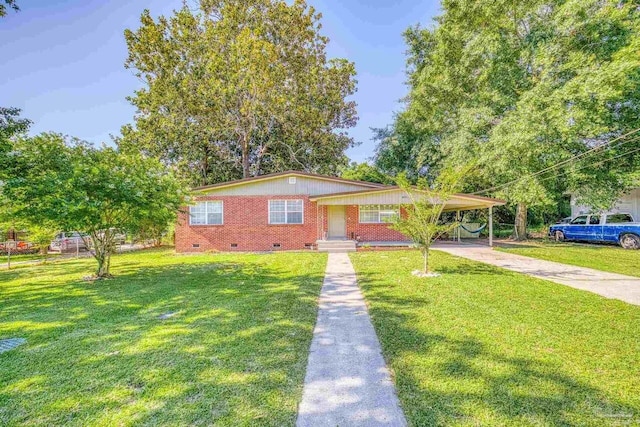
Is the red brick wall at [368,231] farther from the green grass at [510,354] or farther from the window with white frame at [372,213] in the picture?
the green grass at [510,354]

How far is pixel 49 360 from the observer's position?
322 centimetres

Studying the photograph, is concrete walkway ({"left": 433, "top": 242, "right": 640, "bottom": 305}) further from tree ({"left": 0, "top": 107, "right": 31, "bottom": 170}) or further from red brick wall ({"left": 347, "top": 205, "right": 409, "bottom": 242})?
tree ({"left": 0, "top": 107, "right": 31, "bottom": 170})

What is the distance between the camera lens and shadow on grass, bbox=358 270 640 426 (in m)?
2.20

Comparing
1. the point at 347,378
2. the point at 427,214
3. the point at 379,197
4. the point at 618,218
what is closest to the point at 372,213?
the point at 379,197

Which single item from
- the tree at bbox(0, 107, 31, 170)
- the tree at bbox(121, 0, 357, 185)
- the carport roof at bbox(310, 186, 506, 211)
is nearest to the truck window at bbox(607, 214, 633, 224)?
the carport roof at bbox(310, 186, 506, 211)

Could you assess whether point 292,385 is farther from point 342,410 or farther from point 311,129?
point 311,129

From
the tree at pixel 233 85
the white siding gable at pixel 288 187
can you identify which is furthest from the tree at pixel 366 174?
the white siding gable at pixel 288 187

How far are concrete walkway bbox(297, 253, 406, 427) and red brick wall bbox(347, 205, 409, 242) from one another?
10234 mm

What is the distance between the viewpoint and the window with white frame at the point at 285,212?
1477 centimetres

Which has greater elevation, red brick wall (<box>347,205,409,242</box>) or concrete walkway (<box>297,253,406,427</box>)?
red brick wall (<box>347,205,409,242</box>)

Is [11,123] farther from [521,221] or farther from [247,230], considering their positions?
[521,221]

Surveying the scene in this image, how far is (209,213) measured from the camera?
15.0 m

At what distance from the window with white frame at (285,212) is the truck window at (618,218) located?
14.9 meters

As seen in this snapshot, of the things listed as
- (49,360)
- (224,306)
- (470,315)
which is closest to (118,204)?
(224,306)
